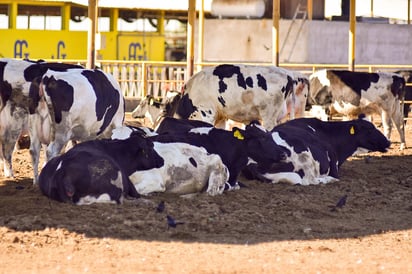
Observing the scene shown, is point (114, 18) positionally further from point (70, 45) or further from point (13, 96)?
point (13, 96)

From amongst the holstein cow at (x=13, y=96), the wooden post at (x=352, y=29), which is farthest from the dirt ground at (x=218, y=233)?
the wooden post at (x=352, y=29)

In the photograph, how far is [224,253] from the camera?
375 inches

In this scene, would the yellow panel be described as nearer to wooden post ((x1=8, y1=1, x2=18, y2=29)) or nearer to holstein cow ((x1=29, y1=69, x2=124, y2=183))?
wooden post ((x1=8, y1=1, x2=18, y2=29))

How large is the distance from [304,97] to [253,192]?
305 inches

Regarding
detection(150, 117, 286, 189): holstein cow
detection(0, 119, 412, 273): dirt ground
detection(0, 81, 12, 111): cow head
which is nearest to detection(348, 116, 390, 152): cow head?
detection(150, 117, 286, 189): holstein cow

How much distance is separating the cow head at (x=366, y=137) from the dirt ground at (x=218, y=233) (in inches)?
99.0

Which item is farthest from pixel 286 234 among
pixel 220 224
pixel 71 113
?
pixel 71 113

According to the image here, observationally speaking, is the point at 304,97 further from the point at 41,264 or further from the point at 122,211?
the point at 41,264

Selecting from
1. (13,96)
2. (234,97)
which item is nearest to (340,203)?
(13,96)

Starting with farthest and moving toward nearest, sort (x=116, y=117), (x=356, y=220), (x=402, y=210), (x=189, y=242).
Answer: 1. (x=116, y=117)
2. (x=402, y=210)
3. (x=356, y=220)
4. (x=189, y=242)

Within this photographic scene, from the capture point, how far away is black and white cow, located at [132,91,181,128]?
20.3 metres

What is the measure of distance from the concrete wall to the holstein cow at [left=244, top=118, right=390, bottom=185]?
20451 mm

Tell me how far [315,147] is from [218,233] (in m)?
4.87

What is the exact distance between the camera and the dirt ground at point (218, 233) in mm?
9039
